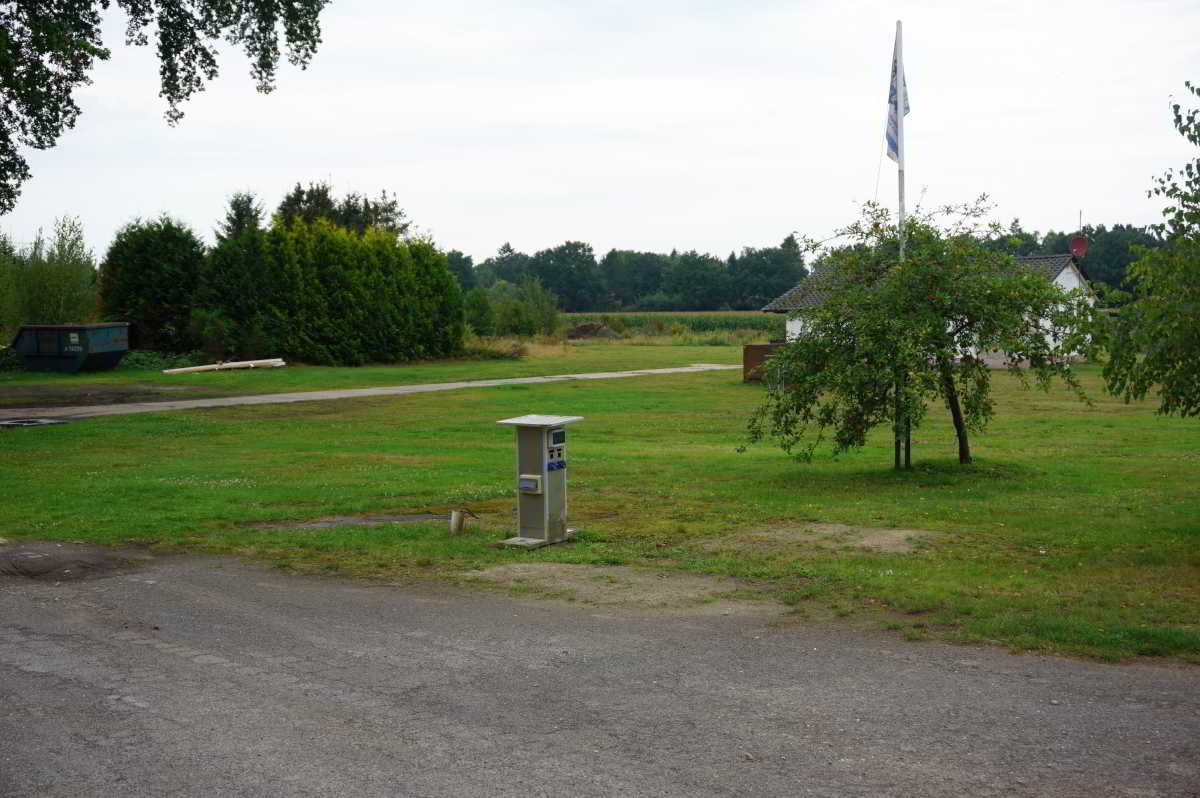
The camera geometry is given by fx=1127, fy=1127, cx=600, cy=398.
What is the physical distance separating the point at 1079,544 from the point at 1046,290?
16.7 feet

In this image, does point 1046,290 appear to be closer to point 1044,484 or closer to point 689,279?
point 1044,484

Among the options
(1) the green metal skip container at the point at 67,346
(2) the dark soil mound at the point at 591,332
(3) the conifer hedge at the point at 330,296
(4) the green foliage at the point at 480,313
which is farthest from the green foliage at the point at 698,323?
(1) the green metal skip container at the point at 67,346

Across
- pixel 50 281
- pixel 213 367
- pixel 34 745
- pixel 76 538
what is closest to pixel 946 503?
pixel 76 538

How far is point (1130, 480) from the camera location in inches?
570

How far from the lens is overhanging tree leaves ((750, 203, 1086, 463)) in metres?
13.9

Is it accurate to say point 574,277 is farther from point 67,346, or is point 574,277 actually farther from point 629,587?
point 629,587

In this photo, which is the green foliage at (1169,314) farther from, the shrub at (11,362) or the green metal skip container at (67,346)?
the shrub at (11,362)

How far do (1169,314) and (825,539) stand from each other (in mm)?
3491

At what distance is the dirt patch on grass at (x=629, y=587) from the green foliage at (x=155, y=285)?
1313 inches

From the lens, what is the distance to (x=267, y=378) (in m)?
33.7

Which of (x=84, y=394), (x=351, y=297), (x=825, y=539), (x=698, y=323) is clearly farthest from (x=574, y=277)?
(x=825, y=539)

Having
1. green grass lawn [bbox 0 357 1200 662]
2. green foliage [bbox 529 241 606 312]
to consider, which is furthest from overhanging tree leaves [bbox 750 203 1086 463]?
green foliage [bbox 529 241 606 312]

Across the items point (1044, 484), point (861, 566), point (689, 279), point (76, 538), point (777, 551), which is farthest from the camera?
point (689, 279)

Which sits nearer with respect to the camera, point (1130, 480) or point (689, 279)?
point (1130, 480)
